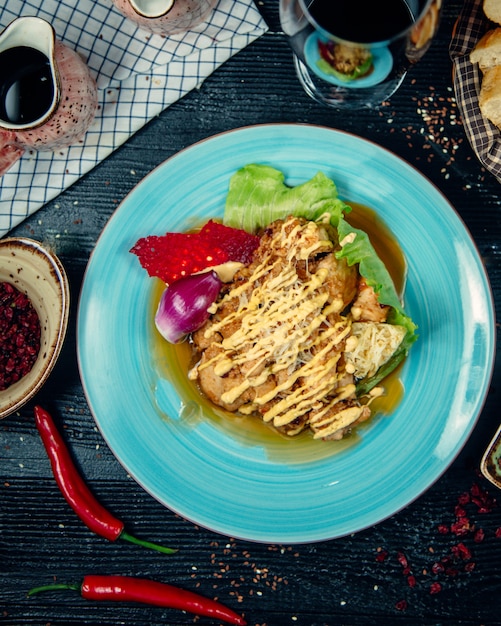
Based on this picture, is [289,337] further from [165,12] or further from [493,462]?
[165,12]

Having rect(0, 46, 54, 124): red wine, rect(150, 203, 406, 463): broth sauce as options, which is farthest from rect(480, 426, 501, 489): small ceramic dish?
rect(0, 46, 54, 124): red wine

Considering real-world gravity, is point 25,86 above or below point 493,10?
below

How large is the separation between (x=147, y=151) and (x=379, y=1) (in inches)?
46.7

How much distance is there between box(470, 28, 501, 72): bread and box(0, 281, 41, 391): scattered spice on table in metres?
2.21

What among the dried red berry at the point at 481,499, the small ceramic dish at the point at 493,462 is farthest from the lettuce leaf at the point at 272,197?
the dried red berry at the point at 481,499

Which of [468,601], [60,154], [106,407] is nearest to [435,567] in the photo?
[468,601]

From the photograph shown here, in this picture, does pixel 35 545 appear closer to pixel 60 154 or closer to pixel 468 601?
pixel 60 154

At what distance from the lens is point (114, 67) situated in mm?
2881

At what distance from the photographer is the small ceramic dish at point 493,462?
273 cm

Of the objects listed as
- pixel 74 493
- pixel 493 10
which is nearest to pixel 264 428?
pixel 74 493

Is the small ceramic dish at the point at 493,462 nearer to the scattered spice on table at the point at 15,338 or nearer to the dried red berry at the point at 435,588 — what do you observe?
the dried red berry at the point at 435,588

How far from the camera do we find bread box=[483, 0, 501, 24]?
255 centimetres

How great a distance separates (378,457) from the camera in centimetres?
263

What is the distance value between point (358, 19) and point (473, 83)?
29.7 inches
